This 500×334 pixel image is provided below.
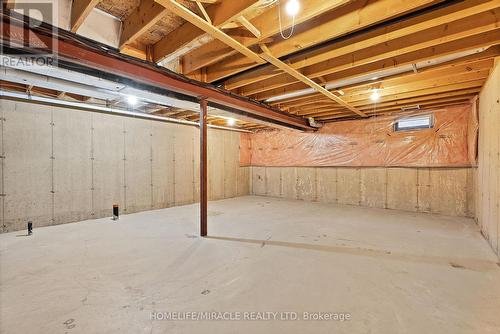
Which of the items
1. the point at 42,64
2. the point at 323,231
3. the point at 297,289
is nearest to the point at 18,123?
the point at 42,64

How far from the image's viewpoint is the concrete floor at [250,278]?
147 centimetres

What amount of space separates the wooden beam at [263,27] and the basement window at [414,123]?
404cm

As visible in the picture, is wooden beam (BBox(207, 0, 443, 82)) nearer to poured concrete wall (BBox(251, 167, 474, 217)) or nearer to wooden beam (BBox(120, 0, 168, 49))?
wooden beam (BBox(120, 0, 168, 49))

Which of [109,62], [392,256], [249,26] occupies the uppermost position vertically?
[249,26]

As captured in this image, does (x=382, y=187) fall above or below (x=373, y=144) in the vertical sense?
below

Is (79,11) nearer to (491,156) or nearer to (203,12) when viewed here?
(203,12)

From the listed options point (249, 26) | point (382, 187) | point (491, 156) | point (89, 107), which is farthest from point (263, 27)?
point (382, 187)

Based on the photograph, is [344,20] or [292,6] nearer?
[292,6]

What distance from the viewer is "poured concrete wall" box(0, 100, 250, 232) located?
11.6ft

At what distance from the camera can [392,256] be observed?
2.52 metres

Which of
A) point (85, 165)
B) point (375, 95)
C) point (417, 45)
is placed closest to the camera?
point (417, 45)

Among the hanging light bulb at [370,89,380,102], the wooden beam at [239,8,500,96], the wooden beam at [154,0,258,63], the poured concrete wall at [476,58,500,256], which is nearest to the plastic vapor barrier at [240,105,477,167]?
the poured concrete wall at [476,58,500,256]

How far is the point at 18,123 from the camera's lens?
355 centimetres

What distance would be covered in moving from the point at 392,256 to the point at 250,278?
1674 mm
